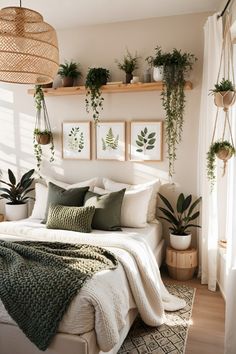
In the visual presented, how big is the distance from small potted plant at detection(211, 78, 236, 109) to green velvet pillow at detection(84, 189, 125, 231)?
132 centimetres

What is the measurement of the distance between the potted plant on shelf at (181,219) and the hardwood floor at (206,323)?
455mm

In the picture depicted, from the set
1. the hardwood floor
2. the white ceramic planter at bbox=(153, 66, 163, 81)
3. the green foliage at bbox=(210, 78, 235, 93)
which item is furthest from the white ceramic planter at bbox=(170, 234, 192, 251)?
the white ceramic planter at bbox=(153, 66, 163, 81)

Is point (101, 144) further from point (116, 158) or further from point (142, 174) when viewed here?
point (142, 174)

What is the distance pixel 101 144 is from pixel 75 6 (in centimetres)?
153

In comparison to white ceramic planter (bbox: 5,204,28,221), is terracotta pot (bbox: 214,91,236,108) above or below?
above

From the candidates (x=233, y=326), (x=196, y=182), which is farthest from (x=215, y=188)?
(x=233, y=326)

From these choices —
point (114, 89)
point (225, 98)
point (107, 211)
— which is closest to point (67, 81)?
point (114, 89)

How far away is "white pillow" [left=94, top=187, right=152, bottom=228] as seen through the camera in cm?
332

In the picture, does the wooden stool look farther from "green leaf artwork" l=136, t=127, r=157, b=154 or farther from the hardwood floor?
"green leaf artwork" l=136, t=127, r=157, b=154

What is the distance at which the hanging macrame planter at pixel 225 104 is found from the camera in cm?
271

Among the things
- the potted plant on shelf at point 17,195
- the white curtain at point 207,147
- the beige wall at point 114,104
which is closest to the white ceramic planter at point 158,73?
the beige wall at point 114,104

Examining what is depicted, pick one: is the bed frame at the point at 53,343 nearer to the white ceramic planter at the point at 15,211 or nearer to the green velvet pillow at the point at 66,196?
the green velvet pillow at the point at 66,196

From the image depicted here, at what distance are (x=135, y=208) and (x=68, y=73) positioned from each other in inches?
72.7

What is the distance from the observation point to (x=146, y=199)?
3408mm
